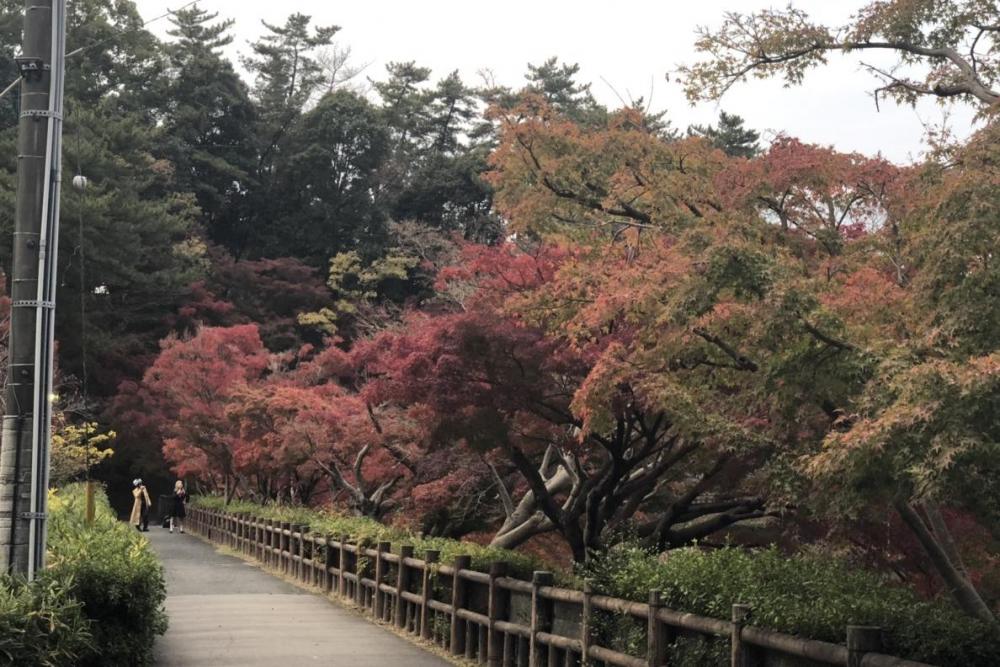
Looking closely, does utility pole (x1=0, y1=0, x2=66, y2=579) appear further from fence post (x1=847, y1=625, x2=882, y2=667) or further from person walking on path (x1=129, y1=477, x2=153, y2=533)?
person walking on path (x1=129, y1=477, x2=153, y2=533)

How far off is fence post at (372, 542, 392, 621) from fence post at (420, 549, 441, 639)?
1.99m

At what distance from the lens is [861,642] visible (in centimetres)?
609

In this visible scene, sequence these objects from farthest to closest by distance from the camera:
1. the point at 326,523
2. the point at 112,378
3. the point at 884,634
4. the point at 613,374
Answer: the point at 112,378
the point at 326,523
the point at 613,374
the point at 884,634

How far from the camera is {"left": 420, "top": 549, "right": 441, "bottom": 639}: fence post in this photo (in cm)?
1362

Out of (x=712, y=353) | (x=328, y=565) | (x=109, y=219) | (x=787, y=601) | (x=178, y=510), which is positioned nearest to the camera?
(x=787, y=601)

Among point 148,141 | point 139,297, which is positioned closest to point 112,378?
point 139,297

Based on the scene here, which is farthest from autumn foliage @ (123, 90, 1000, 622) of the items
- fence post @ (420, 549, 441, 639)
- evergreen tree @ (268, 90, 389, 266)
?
evergreen tree @ (268, 90, 389, 266)

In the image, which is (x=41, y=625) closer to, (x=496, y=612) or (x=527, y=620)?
(x=527, y=620)

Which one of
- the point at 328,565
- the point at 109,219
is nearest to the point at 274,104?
the point at 109,219

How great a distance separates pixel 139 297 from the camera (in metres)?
50.6

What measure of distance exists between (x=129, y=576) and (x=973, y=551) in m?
9.72

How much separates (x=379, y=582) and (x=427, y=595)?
7.65 feet

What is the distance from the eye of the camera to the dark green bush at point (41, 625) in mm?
7844

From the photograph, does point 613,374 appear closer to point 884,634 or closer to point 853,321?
point 853,321
